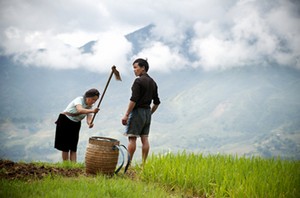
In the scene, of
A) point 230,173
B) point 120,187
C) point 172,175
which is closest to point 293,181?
point 230,173

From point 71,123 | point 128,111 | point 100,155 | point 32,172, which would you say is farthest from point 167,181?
point 71,123

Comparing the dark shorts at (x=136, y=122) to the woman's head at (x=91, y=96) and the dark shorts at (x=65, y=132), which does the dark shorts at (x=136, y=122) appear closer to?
the woman's head at (x=91, y=96)

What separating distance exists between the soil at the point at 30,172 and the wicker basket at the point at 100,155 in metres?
0.39

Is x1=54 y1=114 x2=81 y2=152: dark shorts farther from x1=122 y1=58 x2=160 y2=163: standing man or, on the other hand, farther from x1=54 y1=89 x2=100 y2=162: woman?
x1=122 y1=58 x2=160 y2=163: standing man

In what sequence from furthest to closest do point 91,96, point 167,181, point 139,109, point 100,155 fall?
point 91,96 → point 139,109 → point 100,155 → point 167,181

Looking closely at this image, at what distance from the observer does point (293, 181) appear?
4.61 m

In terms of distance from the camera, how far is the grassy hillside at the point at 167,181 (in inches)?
168

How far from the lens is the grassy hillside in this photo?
426 cm

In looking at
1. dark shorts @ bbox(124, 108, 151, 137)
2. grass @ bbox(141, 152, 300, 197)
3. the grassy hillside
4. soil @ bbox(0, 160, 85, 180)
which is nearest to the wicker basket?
the grassy hillside

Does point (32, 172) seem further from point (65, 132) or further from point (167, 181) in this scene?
point (167, 181)

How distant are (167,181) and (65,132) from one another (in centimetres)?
280

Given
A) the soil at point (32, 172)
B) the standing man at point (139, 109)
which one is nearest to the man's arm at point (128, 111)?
the standing man at point (139, 109)

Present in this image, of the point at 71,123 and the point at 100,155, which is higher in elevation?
the point at 71,123

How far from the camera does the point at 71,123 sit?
7.20 metres
